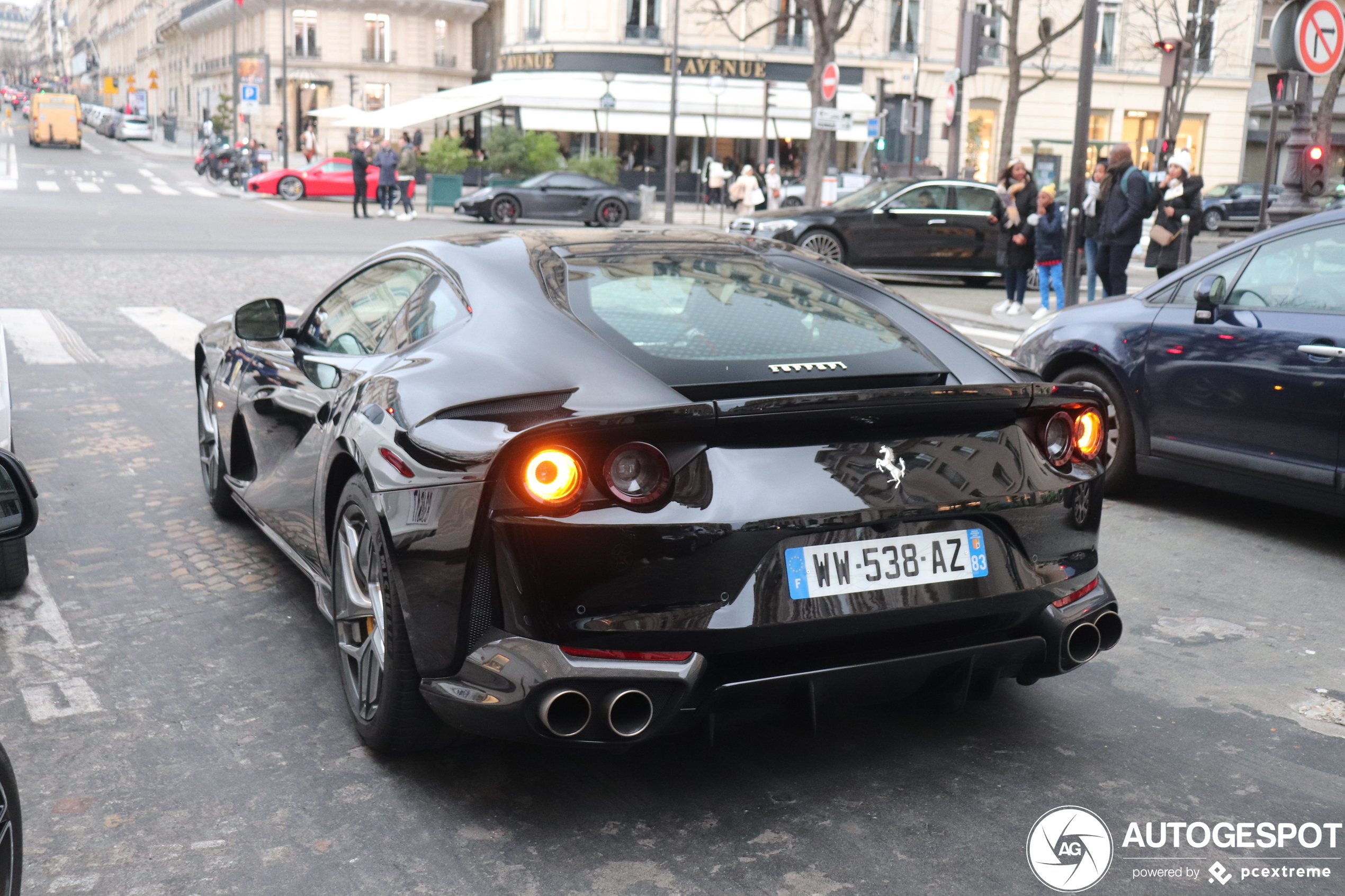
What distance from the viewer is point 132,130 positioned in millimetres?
83625

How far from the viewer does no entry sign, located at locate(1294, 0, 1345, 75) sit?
11617 millimetres

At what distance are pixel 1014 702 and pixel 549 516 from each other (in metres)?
1.70

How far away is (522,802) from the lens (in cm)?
334

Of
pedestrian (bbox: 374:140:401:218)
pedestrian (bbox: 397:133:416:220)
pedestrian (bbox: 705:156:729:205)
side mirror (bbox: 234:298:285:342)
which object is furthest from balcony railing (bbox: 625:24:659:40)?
side mirror (bbox: 234:298:285:342)

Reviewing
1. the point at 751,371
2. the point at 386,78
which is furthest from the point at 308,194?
the point at 751,371

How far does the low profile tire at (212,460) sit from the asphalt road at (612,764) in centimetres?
14

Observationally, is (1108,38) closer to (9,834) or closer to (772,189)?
(772,189)

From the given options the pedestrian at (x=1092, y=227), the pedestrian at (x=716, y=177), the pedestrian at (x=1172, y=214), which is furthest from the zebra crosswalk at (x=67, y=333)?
the pedestrian at (x=716, y=177)

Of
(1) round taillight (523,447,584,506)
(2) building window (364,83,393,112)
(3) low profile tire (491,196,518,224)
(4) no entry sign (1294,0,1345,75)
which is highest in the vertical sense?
(2) building window (364,83,393,112)

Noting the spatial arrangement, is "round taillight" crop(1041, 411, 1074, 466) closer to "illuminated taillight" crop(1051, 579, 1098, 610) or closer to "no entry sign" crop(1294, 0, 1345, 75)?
"illuminated taillight" crop(1051, 579, 1098, 610)

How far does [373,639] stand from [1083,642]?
1787 millimetres

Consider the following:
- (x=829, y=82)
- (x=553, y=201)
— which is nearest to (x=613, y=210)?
(x=553, y=201)

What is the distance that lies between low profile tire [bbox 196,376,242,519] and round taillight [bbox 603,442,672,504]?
301 cm

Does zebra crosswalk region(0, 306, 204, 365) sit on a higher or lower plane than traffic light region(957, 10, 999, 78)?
lower
